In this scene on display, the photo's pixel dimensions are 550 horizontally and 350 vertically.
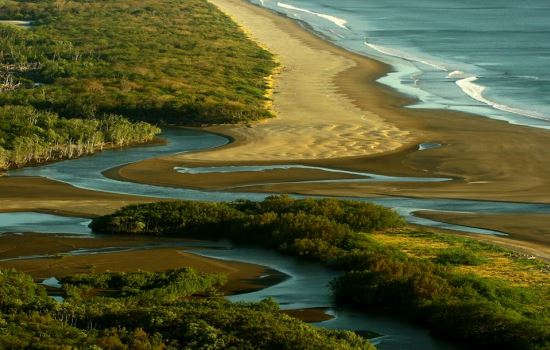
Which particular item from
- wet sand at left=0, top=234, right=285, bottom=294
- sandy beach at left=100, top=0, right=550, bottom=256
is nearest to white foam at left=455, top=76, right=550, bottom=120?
sandy beach at left=100, top=0, right=550, bottom=256

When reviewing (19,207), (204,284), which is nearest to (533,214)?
(204,284)

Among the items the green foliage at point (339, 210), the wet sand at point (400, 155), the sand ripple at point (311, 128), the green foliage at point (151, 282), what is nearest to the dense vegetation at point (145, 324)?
the green foliage at point (151, 282)

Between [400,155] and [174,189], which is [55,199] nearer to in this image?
[174,189]

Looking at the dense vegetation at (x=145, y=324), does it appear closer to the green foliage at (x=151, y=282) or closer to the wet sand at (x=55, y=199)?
the green foliage at (x=151, y=282)

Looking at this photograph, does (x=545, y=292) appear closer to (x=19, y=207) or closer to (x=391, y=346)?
(x=391, y=346)

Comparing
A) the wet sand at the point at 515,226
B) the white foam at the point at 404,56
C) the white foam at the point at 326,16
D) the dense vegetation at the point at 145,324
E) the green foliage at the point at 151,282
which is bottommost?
the green foliage at the point at 151,282

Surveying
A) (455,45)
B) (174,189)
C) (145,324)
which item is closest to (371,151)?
(174,189)

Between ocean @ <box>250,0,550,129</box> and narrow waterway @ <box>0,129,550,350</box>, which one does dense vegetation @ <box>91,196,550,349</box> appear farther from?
ocean @ <box>250,0,550,129</box>

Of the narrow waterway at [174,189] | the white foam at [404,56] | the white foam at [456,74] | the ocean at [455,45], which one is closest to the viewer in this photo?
the narrow waterway at [174,189]
